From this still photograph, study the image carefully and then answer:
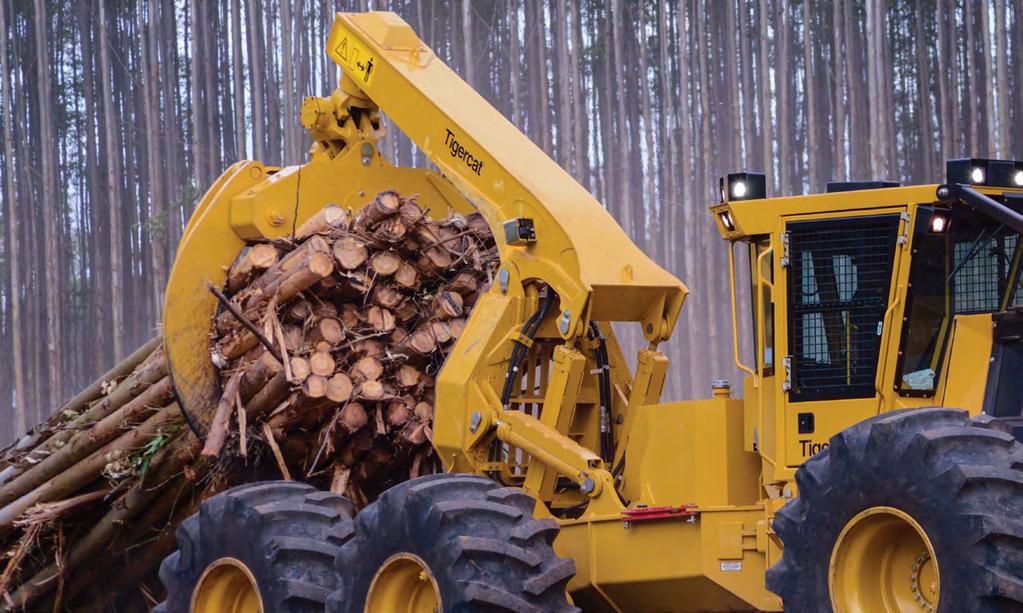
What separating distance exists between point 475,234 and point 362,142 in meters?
1.15

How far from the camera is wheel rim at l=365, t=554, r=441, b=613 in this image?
800cm

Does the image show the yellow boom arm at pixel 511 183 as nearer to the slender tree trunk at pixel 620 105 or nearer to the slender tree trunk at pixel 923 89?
the slender tree trunk at pixel 620 105

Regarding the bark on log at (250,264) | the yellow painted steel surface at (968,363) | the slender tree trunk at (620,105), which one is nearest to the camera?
the yellow painted steel surface at (968,363)

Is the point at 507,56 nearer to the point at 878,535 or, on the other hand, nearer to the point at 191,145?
the point at 191,145

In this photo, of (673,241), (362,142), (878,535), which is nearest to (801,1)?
(673,241)

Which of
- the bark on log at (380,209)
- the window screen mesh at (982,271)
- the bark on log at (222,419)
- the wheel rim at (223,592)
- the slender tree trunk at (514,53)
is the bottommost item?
the wheel rim at (223,592)

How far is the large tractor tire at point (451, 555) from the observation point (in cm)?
748

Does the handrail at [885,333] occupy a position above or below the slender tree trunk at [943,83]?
below

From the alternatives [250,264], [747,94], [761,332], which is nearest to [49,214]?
[747,94]

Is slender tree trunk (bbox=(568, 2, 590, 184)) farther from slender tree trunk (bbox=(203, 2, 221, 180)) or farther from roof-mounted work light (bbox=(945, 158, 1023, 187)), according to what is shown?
roof-mounted work light (bbox=(945, 158, 1023, 187))

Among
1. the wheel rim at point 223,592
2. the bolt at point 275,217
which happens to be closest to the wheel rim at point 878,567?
the wheel rim at point 223,592

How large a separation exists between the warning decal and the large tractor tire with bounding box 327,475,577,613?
143 inches

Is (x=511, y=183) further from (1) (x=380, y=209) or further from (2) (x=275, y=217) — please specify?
(2) (x=275, y=217)

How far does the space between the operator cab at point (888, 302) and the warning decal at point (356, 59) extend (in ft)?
12.5
